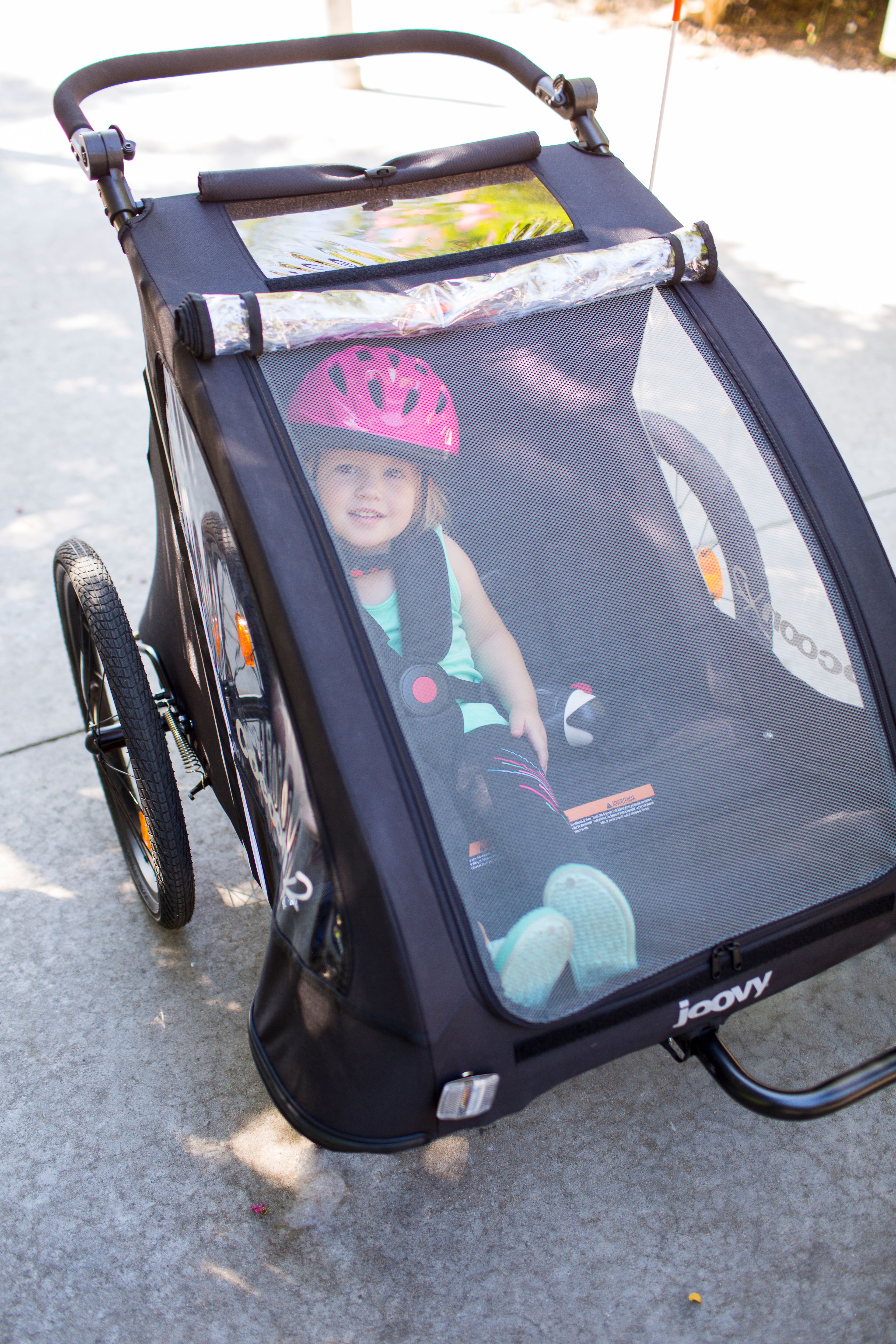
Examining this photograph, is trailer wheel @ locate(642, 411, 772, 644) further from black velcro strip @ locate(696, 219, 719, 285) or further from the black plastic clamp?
the black plastic clamp

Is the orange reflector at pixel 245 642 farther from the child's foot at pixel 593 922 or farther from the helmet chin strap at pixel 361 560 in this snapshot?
the child's foot at pixel 593 922

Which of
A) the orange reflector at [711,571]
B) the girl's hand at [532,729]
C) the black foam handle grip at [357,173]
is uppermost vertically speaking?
the black foam handle grip at [357,173]

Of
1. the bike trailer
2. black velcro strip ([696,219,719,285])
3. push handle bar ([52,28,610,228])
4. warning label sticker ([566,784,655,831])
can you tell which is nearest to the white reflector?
the bike trailer

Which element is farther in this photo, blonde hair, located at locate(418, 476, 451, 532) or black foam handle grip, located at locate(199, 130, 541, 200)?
black foam handle grip, located at locate(199, 130, 541, 200)

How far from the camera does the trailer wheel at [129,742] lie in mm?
1874

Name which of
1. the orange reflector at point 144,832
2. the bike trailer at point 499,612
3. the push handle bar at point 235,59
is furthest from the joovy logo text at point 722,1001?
the push handle bar at point 235,59

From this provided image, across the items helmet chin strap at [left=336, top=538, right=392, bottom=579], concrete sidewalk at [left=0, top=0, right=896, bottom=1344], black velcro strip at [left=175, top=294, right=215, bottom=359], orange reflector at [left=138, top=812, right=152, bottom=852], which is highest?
black velcro strip at [left=175, top=294, right=215, bottom=359]

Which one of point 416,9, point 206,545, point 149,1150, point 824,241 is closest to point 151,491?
point 206,545

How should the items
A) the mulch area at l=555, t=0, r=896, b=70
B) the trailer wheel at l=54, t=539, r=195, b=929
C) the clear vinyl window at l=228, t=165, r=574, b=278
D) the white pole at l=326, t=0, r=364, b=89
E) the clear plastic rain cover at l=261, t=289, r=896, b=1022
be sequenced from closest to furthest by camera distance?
1. the clear plastic rain cover at l=261, t=289, r=896, b=1022
2. the clear vinyl window at l=228, t=165, r=574, b=278
3. the trailer wheel at l=54, t=539, r=195, b=929
4. the white pole at l=326, t=0, r=364, b=89
5. the mulch area at l=555, t=0, r=896, b=70

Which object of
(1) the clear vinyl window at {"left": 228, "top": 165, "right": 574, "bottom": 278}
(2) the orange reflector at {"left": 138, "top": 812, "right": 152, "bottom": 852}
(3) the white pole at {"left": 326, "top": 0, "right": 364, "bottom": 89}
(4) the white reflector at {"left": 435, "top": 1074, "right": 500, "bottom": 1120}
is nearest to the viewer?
(4) the white reflector at {"left": 435, "top": 1074, "right": 500, "bottom": 1120}

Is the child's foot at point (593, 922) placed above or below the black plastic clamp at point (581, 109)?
below

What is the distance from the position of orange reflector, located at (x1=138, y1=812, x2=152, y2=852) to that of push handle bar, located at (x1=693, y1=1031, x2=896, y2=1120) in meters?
1.17

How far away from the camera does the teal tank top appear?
1.57m

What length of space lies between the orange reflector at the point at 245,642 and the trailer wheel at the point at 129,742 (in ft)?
1.19
